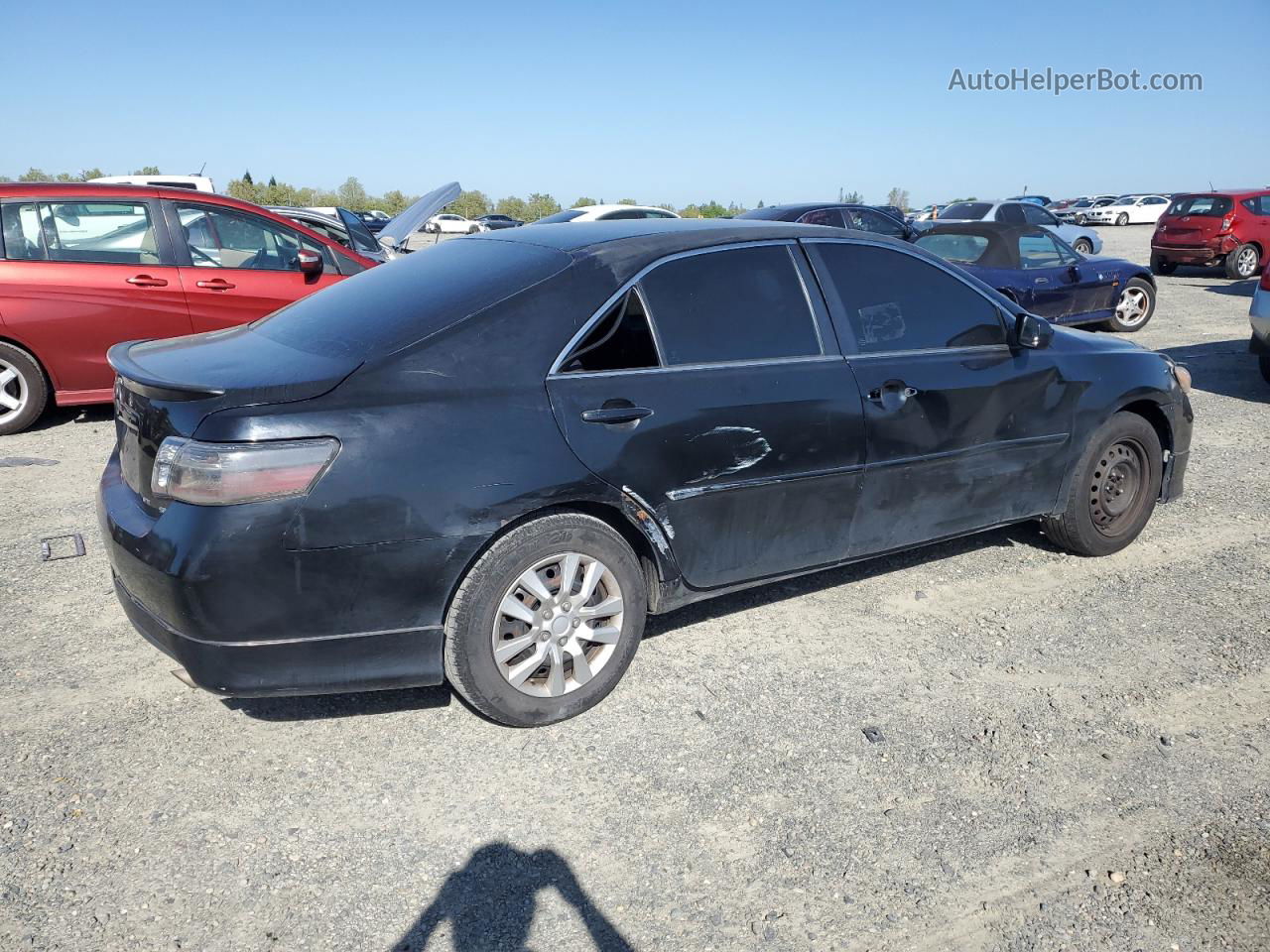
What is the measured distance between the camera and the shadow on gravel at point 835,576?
4.40 m

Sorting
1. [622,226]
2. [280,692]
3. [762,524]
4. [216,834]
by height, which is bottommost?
[216,834]

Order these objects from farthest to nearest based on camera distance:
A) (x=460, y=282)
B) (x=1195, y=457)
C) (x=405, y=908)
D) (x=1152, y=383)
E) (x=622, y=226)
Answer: (x=1195, y=457)
(x=1152, y=383)
(x=622, y=226)
(x=460, y=282)
(x=405, y=908)

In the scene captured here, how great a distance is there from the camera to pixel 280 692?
3127 mm

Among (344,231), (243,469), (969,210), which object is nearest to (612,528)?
(243,469)

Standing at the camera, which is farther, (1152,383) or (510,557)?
(1152,383)

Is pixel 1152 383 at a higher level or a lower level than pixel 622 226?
lower

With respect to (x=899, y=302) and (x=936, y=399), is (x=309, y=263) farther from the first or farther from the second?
(x=936, y=399)

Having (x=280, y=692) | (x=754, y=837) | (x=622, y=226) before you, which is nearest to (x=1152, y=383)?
(x=622, y=226)

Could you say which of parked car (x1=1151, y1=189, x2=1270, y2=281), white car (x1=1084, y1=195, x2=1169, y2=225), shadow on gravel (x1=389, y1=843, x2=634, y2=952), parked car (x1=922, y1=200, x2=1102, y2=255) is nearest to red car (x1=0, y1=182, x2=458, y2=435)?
shadow on gravel (x1=389, y1=843, x2=634, y2=952)

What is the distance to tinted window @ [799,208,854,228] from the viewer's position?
14047 mm

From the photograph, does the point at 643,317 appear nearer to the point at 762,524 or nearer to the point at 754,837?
the point at 762,524

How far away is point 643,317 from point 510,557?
100cm

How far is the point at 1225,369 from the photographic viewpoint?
34.3 feet

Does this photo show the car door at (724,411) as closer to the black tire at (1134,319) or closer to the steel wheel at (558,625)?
the steel wheel at (558,625)
